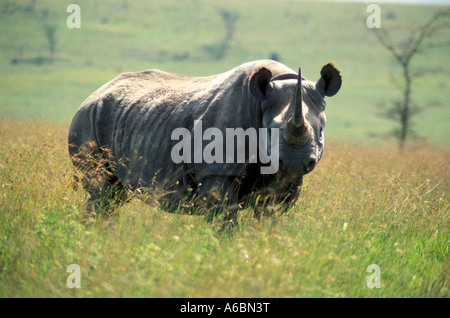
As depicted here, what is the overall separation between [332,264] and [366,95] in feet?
138

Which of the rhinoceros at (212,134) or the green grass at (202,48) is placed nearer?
the rhinoceros at (212,134)

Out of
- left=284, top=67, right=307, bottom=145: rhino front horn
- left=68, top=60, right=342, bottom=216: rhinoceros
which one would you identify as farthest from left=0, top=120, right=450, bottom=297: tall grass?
left=284, top=67, right=307, bottom=145: rhino front horn

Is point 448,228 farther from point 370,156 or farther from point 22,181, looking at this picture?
point 370,156

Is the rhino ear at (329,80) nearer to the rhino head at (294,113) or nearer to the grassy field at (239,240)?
the rhino head at (294,113)

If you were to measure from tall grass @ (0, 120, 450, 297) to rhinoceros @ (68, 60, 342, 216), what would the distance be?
0.31 meters

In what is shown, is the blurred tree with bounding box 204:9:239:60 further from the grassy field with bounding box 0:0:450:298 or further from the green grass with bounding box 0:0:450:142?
the grassy field with bounding box 0:0:450:298

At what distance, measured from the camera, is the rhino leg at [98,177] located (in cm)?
532

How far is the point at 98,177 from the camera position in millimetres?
5391

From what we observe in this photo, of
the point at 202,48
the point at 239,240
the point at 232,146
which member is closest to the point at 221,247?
the point at 239,240

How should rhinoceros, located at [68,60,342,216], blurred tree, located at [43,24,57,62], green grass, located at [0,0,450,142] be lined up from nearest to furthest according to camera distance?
rhinoceros, located at [68,60,342,216] < green grass, located at [0,0,450,142] < blurred tree, located at [43,24,57,62]

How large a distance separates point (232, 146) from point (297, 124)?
80cm

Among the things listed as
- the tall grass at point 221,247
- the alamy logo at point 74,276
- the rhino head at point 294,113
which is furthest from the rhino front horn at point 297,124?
the alamy logo at point 74,276

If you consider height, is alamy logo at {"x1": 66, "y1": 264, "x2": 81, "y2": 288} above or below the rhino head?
below

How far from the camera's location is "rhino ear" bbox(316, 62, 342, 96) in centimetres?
443
